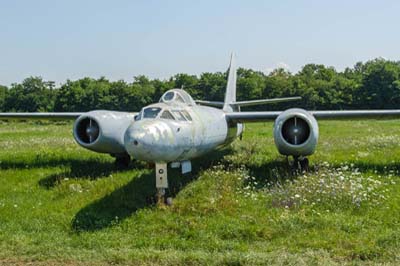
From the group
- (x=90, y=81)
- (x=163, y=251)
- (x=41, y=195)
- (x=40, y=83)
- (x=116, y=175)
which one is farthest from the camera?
(x=40, y=83)

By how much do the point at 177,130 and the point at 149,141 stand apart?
1.05 metres

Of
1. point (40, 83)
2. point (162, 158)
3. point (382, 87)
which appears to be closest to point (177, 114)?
point (162, 158)

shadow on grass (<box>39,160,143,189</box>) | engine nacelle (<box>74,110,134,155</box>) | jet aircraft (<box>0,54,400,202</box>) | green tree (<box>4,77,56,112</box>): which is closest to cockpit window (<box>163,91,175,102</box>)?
jet aircraft (<box>0,54,400,202</box>)

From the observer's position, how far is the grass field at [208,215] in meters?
6.69

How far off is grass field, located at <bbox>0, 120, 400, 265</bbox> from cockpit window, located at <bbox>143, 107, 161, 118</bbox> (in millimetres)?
1801

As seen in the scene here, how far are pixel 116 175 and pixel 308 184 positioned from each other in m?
5.09

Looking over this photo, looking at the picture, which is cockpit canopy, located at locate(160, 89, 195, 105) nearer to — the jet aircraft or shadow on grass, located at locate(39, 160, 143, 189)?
the jet aircraft

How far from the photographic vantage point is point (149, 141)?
8.22m

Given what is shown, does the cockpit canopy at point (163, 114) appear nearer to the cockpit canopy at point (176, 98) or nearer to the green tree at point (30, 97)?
the cockpit canopy at point (176, 98)

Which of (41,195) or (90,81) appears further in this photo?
(90,81)

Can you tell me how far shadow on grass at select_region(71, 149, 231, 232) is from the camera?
8.56 meters

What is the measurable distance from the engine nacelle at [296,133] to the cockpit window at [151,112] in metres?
3.09

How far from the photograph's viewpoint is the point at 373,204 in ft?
28.5

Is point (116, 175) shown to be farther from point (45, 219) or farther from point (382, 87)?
point (382, 87)
